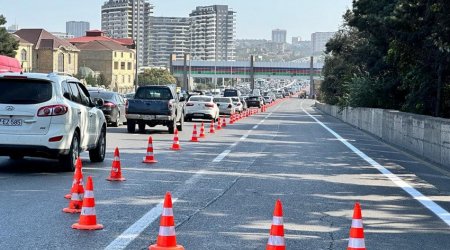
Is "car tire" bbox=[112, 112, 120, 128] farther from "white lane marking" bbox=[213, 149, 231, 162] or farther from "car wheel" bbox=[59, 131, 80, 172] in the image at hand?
"car wheel" bbox=[59, 131, 80, 172]

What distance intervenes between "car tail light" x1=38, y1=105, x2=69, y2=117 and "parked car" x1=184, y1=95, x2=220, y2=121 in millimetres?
28771

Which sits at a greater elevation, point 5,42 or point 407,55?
point 5,42

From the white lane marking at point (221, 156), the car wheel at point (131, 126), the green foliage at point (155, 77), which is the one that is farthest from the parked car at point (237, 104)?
the green foliage at point (155, 77)

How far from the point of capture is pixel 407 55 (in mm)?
31906

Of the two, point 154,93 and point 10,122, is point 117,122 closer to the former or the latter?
point 154,93

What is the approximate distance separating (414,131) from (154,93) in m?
11.1

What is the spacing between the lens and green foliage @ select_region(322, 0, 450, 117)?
2870 centimetres

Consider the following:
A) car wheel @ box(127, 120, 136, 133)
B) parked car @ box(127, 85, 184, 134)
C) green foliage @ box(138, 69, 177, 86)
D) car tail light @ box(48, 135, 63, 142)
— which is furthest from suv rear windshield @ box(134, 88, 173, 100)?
green foliage @ box(138, 69, 177, 86)

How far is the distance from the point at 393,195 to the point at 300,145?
12670 mm

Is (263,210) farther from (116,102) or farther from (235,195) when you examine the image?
(116,102)

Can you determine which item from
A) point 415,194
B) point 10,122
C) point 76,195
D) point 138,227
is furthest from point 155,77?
point 138,227

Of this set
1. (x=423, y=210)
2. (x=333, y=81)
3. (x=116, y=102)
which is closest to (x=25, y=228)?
(x=423, y=210)

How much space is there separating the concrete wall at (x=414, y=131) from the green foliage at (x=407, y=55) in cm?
189

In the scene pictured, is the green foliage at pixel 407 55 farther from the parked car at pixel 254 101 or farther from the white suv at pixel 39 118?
the parked car at pixel 254 101
